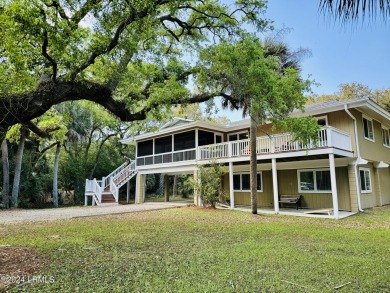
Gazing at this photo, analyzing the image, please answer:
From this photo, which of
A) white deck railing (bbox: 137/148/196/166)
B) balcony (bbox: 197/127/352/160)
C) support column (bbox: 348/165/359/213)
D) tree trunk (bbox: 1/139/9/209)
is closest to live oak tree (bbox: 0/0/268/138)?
balcony (bbox: 197/127/352/160)

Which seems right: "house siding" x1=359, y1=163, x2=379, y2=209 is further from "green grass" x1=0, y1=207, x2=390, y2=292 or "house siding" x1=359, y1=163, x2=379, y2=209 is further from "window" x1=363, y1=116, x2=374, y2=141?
"green grass" x1=0, y1=207, x2=390, y2=292

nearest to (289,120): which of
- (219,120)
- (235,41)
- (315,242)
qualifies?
(235,41)

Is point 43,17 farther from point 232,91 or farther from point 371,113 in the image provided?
point 371,113

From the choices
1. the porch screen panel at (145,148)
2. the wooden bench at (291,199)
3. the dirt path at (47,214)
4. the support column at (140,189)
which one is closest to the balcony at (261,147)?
the porch screen panel at (145,148)

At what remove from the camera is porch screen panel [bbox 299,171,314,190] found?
1452cm

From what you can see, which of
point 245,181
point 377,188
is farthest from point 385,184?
point 245,181

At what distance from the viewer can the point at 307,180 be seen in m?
14.7

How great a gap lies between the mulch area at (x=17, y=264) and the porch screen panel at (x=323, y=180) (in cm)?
1313

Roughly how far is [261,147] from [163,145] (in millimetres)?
9320

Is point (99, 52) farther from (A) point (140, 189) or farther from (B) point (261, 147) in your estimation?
(A) point (140, 189)

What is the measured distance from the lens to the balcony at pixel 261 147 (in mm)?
11564

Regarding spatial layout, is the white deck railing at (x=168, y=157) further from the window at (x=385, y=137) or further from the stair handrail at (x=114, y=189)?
the window at (x=385, y=137)

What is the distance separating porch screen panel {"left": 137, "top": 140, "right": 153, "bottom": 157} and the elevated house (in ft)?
5.63

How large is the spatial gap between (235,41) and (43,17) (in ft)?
Result: 17.5
